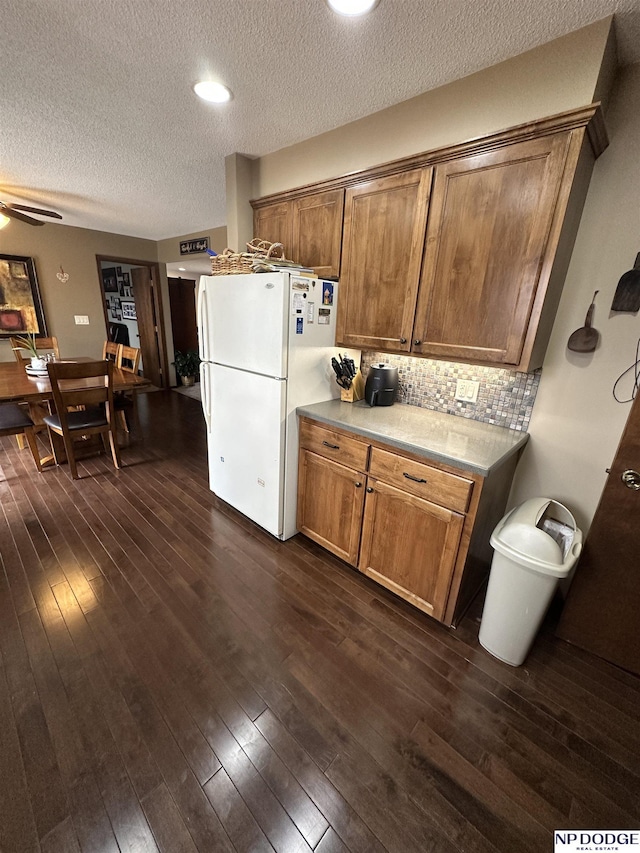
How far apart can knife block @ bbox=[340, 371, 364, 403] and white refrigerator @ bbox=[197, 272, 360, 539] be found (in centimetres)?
8

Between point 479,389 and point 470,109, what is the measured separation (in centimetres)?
129

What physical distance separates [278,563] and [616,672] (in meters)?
1.71

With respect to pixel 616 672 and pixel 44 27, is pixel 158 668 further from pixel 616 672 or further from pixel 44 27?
pixel 44 27

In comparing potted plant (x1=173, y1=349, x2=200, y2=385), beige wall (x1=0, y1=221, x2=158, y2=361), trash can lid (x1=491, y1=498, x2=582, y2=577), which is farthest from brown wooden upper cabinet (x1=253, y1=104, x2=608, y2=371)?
potted plant (x1=173, y1=349, x2=200, y2=385)

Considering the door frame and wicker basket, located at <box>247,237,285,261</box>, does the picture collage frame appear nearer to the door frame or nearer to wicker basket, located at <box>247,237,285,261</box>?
the door frame

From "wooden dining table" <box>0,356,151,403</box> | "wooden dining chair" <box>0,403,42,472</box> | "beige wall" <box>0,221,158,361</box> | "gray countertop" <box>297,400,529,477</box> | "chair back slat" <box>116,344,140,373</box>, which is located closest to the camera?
"gray countertop" <box>297,400,529,477</box>

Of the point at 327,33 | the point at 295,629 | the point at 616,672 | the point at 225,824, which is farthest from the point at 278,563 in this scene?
the point at 327,33

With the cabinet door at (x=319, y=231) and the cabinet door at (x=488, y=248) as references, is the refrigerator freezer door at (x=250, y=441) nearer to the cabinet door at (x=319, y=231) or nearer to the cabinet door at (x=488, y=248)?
the cabinet door at (x=319, y=231)

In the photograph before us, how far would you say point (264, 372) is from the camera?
1.98m

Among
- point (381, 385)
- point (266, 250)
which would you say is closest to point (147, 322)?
point (266, 250)

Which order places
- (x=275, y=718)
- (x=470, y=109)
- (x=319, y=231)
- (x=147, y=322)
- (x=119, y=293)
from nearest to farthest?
(x=275, y=718) → (x=470, y=109) → (x=319, y=231) → (x=147, y=322) → (x=119, y=293)

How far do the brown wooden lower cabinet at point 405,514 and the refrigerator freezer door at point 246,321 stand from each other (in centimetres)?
46

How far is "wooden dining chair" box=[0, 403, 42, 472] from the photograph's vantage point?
2.75 meters

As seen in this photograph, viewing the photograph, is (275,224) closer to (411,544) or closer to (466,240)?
(466,240)
